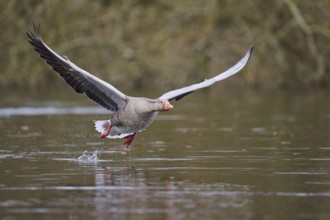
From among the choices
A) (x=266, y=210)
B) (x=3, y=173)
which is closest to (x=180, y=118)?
(x=3, y=173)

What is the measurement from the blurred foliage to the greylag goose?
18395 mm

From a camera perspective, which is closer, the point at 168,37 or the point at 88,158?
the point at 88,158

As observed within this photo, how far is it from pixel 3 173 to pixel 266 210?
4.20 metres

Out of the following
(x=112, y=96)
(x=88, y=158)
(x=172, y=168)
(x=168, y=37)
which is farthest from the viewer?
(x=168, y=37)

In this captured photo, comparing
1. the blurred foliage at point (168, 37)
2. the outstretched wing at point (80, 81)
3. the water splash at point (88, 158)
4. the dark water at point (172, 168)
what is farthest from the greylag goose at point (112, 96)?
the blurred foliage at point (168, 37)

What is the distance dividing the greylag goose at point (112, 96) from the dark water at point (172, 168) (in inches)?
18.0

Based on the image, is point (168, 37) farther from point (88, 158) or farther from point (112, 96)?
point (88, 158)

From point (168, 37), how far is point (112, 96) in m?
19.4

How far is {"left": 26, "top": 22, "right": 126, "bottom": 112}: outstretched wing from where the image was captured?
567 inches

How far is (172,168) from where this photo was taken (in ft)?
42.6

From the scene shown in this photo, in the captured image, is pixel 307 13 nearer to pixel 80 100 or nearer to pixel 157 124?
pixel 80 100

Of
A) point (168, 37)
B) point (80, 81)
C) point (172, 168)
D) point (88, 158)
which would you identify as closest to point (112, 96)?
point (80, 81)

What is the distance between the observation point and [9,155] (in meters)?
14.5

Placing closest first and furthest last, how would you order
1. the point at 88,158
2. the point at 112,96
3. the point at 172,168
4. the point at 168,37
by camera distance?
the point at 172,168
the point at 88,158
the point at 112,96
the point at 168,37
